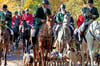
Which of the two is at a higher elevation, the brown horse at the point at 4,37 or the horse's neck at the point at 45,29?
the horse's neck at the point at 45,29

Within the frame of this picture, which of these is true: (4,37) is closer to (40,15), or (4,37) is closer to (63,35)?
(40,15)

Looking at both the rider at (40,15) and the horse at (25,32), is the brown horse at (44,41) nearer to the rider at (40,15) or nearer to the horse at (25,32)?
the rider at (40,15)

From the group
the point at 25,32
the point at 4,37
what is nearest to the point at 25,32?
the point at 25,32

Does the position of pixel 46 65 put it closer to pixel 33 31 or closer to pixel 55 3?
pixel 33 31

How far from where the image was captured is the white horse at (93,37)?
43.8ft

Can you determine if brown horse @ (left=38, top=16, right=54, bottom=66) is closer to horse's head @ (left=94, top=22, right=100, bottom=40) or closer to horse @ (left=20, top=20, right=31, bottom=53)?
horse's head @ (left=94, top=22, right=100, bottom=40)

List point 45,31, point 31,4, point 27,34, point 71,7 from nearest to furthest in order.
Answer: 1. point 45,31
2. point 27,34
3. point 71,7
4. point 31,4

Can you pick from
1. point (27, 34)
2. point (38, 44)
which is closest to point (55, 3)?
point (27, 34)

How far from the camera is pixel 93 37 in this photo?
13.6 metres

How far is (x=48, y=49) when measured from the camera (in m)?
13.6

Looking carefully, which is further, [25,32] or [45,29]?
[25,32]

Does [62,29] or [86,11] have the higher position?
[86,11]

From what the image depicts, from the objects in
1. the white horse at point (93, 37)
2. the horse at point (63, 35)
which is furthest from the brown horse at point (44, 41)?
the horse at point (63, 35)

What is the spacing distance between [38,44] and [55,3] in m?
23.0
